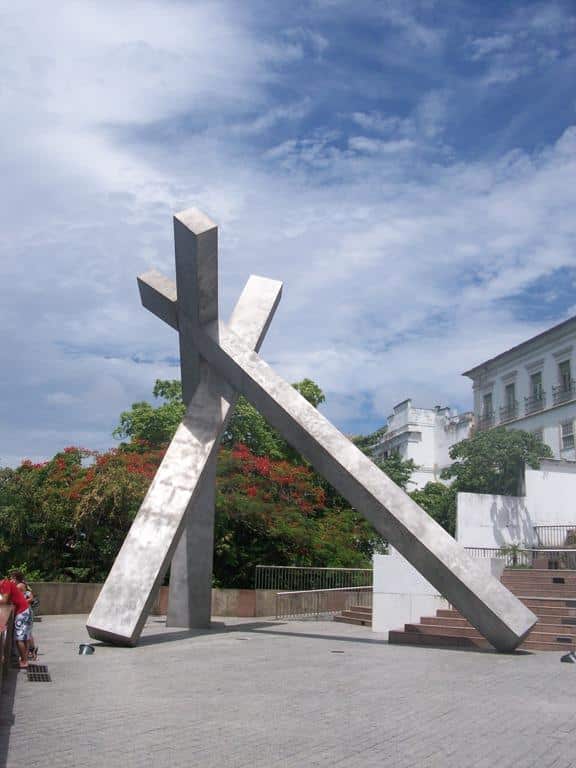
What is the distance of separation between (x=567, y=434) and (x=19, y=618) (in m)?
33.1

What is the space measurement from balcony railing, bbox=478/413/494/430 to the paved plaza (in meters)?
33.5

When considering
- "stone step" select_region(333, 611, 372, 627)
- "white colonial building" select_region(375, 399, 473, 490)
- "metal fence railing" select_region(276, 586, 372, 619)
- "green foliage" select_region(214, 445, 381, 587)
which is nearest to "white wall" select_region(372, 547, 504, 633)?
"stone step" select_region(333, 611, 372, 627)

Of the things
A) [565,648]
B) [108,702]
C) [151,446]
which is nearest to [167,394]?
[151,446]

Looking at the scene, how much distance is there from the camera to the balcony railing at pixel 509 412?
4203cm

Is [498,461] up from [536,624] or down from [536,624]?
up

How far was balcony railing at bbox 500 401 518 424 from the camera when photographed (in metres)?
42.0

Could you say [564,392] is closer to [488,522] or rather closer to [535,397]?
[535,397]

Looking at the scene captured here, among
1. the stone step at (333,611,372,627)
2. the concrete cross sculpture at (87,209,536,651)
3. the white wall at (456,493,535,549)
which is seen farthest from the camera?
the white wall at (456,493,535,549)

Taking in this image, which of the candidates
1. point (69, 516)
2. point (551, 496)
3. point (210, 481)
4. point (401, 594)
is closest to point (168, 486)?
point (210, 481)

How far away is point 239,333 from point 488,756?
30.7ft

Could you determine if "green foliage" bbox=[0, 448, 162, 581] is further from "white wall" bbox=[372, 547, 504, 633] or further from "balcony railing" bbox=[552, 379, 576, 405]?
"balcony railing" bbox=[552, 379, 576, 405]

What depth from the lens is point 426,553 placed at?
10.8 meters

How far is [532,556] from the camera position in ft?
68.1

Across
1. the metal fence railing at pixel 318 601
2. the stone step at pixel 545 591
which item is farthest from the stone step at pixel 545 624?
the metal fence railing at pixel 318 601
